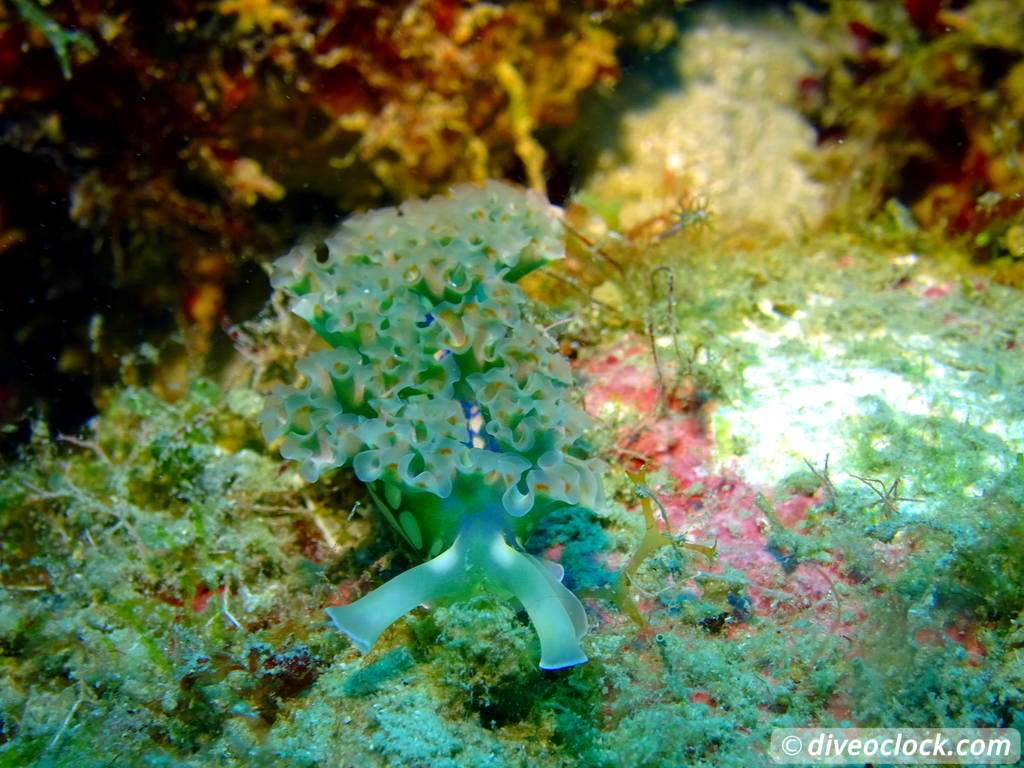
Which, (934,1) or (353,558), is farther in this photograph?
(934,1)

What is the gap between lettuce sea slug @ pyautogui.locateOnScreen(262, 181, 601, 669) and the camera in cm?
206

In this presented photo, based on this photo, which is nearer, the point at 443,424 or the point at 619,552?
the point at 443,424

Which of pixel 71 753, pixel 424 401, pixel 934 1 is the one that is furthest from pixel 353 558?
pixel 934 1

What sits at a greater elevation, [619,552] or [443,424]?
[443,424]

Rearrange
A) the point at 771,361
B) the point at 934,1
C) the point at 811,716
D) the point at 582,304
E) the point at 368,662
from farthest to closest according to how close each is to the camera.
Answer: the point at 934,1, the point at 582,304, the point at 771,361, the point at 368,662, the point at 811,716

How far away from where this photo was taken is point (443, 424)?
7.16 feet

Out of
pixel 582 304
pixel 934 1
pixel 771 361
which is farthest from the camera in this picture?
pixel 934 1

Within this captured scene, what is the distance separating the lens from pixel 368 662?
223 centimetres

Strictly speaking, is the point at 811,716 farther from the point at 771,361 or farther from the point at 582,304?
the point at 582,304

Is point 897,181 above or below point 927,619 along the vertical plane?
above

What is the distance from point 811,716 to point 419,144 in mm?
3578

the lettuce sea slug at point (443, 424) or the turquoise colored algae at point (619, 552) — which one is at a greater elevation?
the lettuce sea slug at point (443, 424)

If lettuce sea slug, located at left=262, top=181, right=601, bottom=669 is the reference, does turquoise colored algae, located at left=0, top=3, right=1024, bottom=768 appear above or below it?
below

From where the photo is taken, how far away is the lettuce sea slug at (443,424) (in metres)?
2.06
